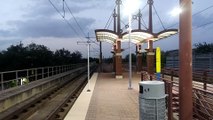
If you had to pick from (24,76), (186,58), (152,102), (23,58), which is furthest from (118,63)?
(152,102)

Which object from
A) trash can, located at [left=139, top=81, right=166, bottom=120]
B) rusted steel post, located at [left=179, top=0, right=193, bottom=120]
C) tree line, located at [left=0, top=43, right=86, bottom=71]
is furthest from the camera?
tree line, located at [left=0, top=43, right=86, bottom=71]

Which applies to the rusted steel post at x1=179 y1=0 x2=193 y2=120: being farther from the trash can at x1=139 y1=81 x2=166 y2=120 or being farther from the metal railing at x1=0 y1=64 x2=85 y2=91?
the metal railing at x1=0 y1=64 x2=85 y2=91

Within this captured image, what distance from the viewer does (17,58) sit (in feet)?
170

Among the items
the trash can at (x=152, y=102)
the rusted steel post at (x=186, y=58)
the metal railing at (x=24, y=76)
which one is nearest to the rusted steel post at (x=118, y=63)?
the metal railing at (x=24, y=76)

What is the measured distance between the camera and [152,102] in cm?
573

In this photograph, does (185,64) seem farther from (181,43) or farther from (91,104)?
(91,104)

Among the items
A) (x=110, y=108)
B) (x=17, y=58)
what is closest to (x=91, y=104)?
(x=110, y=108)

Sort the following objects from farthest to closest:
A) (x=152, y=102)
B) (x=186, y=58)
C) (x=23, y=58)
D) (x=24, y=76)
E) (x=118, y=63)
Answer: (x=23, y=58) < (x=24, y=76) < (x=118, y=63) < (x=186, y=58) < (x=152, y=102)

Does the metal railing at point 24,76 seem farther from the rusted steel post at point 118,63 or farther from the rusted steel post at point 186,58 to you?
the rusted steel post at point 186,58

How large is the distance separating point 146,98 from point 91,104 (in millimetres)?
9413

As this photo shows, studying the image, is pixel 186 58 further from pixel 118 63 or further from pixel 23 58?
pixel 23 58

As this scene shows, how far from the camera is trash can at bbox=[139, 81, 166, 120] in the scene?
5.71 meters

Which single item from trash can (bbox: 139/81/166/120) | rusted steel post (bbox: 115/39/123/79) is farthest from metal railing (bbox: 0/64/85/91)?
trash can (bbox: 139/81/166/120)

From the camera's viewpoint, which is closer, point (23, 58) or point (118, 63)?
point (118, 63)
